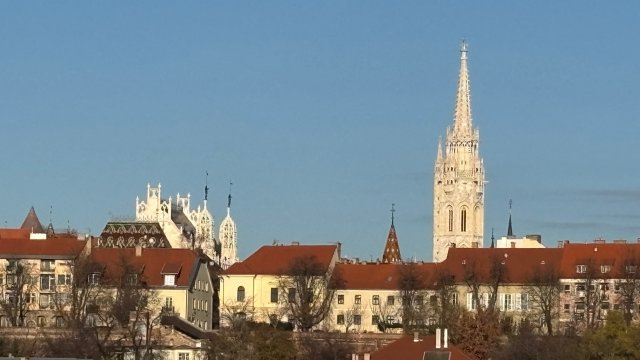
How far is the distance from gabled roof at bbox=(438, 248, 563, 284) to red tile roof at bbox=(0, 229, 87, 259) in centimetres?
2380

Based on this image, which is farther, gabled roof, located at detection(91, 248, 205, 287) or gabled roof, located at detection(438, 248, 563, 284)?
gabled roof, located at detection(438, 248, 563, 284)

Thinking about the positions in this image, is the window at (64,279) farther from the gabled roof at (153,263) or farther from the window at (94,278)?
the window at (94,278)

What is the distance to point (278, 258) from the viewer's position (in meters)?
145

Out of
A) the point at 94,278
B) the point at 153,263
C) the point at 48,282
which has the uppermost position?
the point at 153,263

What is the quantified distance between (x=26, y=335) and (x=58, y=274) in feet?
42.5

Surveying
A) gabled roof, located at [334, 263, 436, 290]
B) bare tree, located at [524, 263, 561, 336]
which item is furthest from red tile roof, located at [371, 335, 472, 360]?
gabled roof, located at [334, 263, 436, 290]

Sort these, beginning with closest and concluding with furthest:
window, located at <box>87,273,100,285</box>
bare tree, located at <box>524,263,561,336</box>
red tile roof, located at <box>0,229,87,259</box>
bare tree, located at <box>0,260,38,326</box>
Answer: bare tree, located at <box>0,260,38,326</box> → window, located at <box>87,273,100,285</box> → bare tree, located at <box>524,263,561,336</box> → red tile roof, located at <box>0,229,87,259</box>

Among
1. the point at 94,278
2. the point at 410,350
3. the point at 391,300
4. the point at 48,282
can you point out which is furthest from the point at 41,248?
the point at 410,350

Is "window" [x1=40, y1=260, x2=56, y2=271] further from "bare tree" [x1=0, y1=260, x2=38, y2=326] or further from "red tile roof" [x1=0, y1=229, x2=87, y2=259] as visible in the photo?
"bare tree" [x1=0, y1=260, x2=38, y2=326]

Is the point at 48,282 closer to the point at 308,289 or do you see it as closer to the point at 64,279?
the point at 64,279

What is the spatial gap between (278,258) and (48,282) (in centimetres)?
1539

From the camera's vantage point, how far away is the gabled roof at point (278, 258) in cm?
14388

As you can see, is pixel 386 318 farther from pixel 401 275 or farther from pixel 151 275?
pixel 151 275

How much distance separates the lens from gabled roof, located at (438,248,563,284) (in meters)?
142
